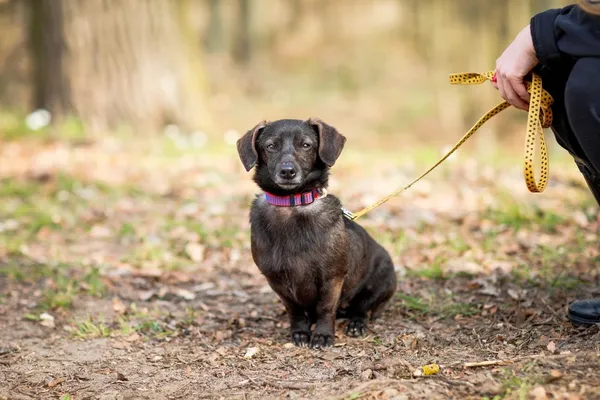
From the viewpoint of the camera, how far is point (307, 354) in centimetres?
390

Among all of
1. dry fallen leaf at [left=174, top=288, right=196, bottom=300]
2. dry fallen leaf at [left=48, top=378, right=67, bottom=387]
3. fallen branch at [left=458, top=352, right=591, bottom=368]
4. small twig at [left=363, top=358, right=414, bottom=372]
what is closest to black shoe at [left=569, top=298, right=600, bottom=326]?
fallen branch at [left=458, top=352, right=591, bottom=368]

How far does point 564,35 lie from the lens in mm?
3217

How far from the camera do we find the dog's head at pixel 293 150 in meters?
3.99

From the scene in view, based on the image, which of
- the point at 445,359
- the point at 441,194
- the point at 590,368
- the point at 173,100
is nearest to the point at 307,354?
the point at 445,359

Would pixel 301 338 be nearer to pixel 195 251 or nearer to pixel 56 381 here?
pixel 56 381

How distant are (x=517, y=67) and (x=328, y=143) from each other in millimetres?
1140

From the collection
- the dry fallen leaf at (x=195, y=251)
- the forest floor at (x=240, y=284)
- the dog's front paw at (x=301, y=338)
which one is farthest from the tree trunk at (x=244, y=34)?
the dog's front paw at (x=301, y=338)

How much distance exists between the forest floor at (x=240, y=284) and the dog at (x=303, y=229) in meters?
0.26

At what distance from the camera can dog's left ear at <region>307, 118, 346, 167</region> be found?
4.02m

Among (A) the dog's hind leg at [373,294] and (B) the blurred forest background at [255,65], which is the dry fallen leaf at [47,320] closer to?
(A) the dog's hind leg at [373,294]

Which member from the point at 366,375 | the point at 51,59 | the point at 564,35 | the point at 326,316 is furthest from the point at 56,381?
the point at 51,59

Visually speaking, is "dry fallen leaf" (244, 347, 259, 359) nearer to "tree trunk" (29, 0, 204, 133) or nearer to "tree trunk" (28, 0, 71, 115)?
"tree trunk" (29, 0, 204, 133)

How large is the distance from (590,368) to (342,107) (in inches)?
650

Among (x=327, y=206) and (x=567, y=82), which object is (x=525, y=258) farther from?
(x=567, y=82)
